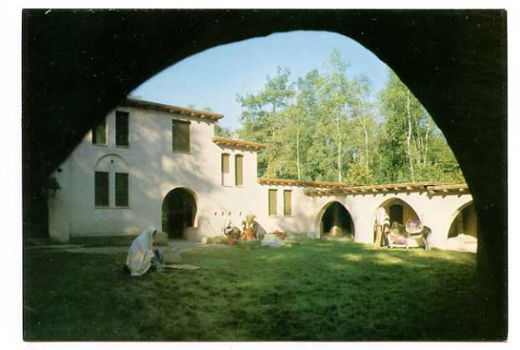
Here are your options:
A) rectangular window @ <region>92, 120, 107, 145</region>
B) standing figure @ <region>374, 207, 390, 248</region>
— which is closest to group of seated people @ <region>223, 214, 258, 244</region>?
standing figure @ <region>374, 207, 390, 248</region>

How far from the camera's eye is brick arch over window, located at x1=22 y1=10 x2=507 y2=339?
4098 mm

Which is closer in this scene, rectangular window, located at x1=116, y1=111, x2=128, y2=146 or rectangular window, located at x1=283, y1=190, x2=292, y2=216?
Result: rectangular window, located at x1=116, y1=111, x2=128, y2=146

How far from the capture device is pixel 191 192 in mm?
4707

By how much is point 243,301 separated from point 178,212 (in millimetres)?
1328

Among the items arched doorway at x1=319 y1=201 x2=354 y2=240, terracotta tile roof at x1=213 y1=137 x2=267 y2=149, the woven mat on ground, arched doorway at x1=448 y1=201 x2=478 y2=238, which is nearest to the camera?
arched doorway at x1=448 y1=201 x2=478 y2=238

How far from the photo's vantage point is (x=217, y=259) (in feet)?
14.6

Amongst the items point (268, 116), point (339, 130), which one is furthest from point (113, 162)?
point (339, 130)

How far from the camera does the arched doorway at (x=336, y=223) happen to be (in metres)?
4.84

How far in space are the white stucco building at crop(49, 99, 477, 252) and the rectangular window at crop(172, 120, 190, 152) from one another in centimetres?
1

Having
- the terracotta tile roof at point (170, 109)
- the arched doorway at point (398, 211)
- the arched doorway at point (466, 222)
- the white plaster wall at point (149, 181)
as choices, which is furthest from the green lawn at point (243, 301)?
the terracotta tile roof at point (170, 109)

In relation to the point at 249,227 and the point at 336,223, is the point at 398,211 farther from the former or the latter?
the point at 249,227

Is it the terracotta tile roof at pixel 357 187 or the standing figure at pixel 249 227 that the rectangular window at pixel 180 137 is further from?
the standing figure at pixel 249 227

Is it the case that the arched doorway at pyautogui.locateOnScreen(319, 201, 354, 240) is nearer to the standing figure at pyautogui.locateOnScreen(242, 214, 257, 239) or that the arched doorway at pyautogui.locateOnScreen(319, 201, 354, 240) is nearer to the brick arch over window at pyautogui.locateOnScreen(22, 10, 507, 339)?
the standing figure at pyautogui.locateOnScreen(242, 214, 257, 239)

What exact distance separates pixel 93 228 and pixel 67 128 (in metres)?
1.18
